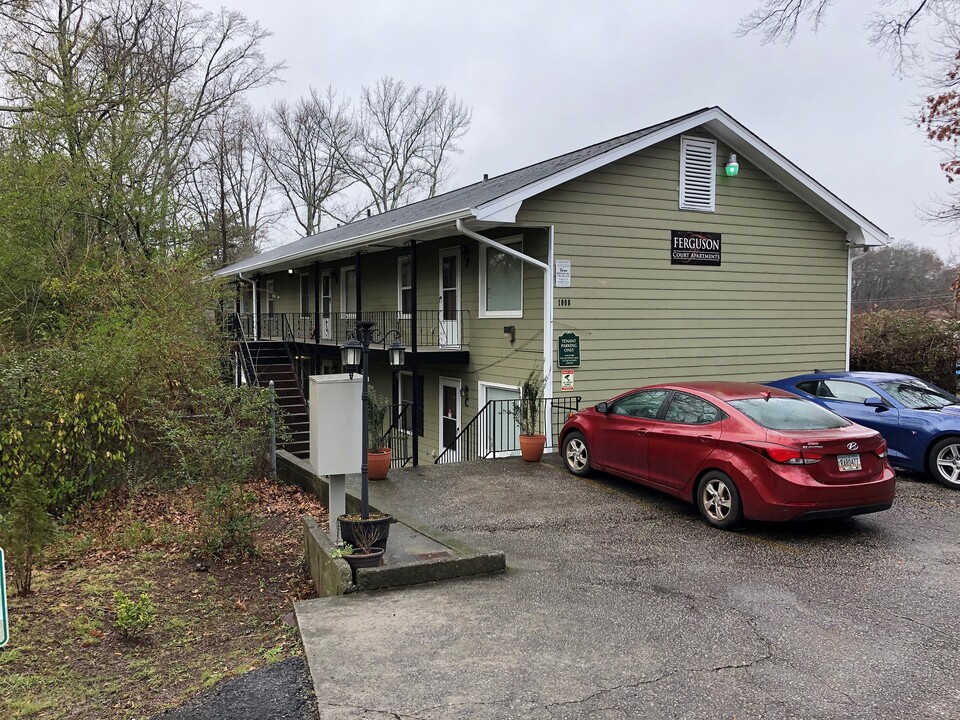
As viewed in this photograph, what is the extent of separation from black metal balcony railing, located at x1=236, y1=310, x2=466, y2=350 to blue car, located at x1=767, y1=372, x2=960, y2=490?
653 cm

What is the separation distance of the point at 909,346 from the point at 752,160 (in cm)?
695

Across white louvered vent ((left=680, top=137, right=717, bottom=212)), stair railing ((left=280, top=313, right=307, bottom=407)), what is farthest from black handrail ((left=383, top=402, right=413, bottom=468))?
white louvered vent ((left=680, top=137, right=717, bottom=212))

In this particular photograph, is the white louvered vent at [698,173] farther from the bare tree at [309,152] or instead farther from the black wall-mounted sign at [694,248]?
the bare tree at [309,152]

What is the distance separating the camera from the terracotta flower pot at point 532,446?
10.1 meters

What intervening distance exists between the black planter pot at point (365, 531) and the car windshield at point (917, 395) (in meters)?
7.36

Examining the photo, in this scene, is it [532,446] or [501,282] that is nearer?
[532,446]

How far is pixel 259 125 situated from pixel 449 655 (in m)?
40.8

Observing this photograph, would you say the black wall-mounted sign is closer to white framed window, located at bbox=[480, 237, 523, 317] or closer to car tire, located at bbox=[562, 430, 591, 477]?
white framed window, located at bbox=[480, 237, 523, 317]

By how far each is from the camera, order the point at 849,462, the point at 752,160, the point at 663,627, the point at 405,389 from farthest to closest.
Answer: the point at 405,389 < the point at 752,160 < the point at 849,462 < the point at 663,627

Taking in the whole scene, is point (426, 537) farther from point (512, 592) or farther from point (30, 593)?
point (30, 593)

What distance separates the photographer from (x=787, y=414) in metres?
6.70

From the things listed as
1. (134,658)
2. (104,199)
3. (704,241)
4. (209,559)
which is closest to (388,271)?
(104,199)

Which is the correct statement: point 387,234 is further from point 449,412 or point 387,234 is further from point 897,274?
point 897,274

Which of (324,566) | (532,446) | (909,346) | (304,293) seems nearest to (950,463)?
(532,446)
